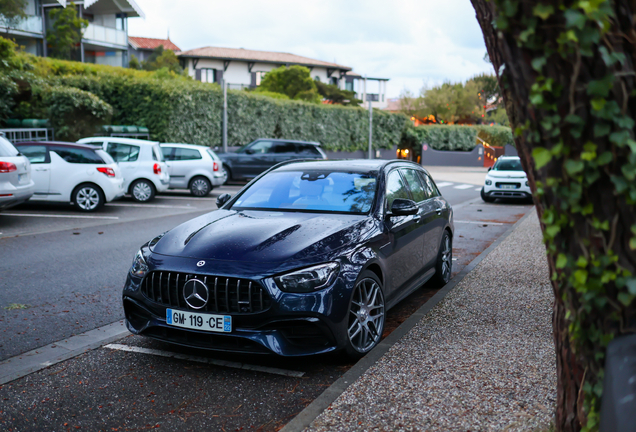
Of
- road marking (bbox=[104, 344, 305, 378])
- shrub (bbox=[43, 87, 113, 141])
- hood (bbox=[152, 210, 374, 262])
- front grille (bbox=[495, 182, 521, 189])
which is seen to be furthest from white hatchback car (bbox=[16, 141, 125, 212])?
front grille (bbox=[495, 182, 521, 189])

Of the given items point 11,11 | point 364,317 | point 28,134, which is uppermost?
point 11,11

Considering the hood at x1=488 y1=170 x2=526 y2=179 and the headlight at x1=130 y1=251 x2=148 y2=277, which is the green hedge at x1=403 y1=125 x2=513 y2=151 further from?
the headlight at x1=130 y1=251 x2=148 y2=277

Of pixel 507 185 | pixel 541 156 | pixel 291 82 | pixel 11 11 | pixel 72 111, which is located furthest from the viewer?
pixel 291 82

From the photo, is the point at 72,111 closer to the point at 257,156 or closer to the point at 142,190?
the point at 257,156

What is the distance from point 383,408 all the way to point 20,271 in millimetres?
5788

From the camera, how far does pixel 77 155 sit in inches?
546

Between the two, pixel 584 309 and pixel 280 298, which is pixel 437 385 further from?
pixel 584 309

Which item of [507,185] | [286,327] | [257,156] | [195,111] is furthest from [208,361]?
[195,111]

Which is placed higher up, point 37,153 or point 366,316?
point 37,153

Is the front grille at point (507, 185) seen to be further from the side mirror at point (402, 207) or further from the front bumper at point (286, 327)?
the front bumper at point (286, 327)

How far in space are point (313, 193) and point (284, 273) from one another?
5.39 ft

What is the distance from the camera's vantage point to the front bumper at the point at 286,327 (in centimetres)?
422

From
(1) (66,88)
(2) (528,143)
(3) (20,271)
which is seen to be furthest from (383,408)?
(1) (66,88)

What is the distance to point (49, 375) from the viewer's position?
436cm
